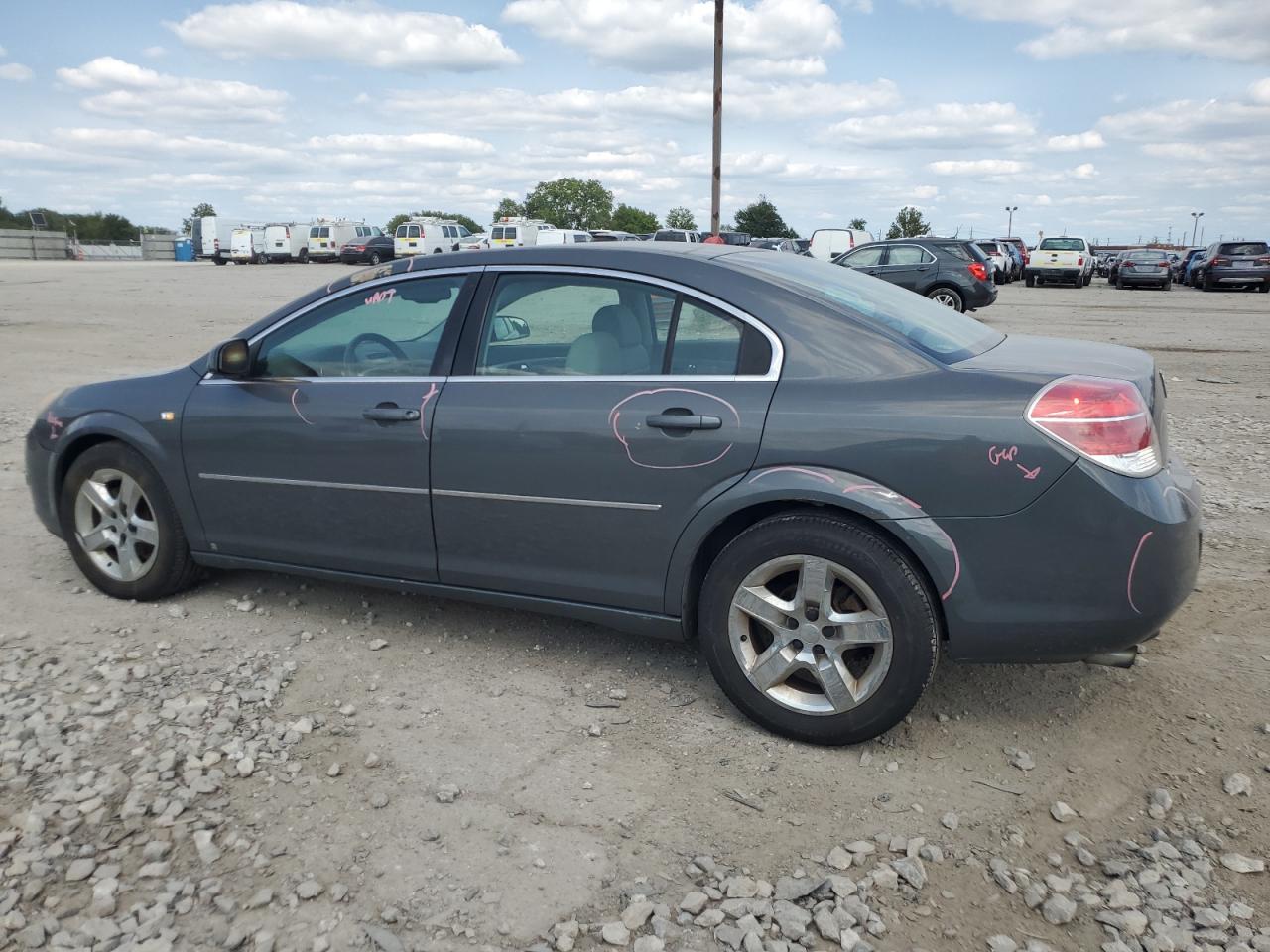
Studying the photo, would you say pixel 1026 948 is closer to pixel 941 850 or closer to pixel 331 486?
pixel 941 850

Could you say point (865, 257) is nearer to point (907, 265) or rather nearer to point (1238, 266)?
point (907, 265)

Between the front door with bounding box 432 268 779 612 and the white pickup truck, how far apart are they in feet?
111

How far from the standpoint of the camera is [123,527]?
4520 mm

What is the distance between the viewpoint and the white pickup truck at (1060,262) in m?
33.9

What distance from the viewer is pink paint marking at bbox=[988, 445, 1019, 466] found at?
117 inches

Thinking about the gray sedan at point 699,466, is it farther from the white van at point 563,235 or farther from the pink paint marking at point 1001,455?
the white van at point 563,235

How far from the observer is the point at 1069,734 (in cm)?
337

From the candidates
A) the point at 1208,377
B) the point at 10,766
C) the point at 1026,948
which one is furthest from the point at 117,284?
the point at 1026,948

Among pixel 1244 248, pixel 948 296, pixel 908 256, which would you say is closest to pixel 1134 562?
pixel 948 296

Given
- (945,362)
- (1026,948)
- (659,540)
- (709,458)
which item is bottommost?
(1026,948)

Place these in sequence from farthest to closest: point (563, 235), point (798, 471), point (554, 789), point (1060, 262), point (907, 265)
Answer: point (563, 235)
point (1060, 262)
point (907, 265)
point (798, 471)
point (554, 789)

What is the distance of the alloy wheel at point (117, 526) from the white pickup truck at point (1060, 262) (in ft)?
112

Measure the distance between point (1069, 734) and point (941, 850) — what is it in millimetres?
858

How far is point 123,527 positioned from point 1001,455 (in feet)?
11.9
